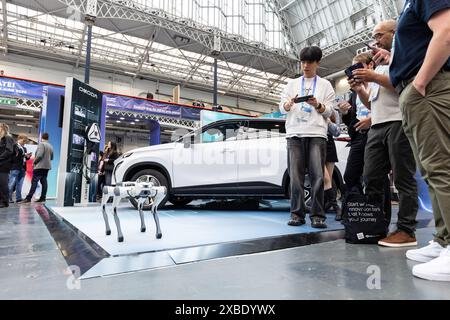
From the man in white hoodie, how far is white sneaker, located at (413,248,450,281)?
1432mm

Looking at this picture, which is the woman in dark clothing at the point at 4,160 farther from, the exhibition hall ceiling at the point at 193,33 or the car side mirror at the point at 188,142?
the exhibition hall ceiling at the point at 193,33

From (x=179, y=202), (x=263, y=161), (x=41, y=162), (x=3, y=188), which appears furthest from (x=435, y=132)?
(x=41, y=162)

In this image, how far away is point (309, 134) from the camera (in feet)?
9.54

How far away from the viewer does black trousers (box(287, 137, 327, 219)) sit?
2.87m

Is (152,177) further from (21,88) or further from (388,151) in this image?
(21,88)

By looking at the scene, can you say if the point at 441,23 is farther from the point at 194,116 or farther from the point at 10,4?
the point at 10,4

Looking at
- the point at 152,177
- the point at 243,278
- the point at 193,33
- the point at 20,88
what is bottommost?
the point at 243,278

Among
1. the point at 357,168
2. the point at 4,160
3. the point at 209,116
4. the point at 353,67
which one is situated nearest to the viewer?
the point at 353,67

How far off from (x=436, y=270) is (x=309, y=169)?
5.47 feet

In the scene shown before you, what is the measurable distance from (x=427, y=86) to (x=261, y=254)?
1251 millimetres

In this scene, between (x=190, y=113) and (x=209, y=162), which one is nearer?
(x=209, y=162)

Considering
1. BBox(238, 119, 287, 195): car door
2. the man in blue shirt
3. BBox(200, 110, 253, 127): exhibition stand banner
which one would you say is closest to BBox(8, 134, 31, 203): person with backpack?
BBox(238, 119, 287, 195): car door

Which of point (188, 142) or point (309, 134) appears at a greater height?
point (188, 142)

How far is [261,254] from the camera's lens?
5.96ft
